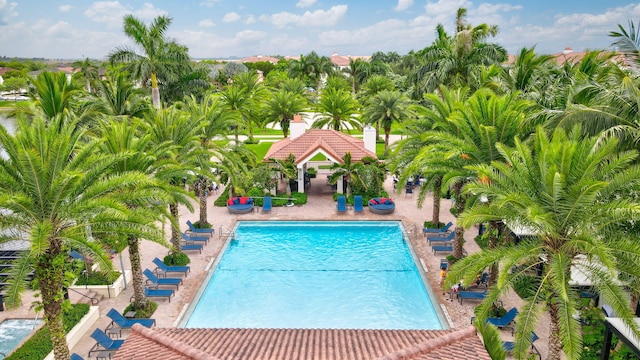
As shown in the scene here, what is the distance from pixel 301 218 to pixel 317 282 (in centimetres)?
681

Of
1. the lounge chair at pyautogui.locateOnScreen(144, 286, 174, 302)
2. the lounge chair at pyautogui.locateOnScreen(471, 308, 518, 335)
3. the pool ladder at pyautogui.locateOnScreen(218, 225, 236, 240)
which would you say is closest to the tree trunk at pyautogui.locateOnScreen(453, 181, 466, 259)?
the lounge chair at pyautogui.locateOnScreen(471, 308, 518, 335)

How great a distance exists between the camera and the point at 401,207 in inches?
1027

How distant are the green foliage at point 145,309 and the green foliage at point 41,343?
1.31 meters

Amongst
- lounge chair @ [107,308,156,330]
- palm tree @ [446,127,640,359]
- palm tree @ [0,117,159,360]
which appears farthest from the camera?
lounge chair @ [107,308,156,330]

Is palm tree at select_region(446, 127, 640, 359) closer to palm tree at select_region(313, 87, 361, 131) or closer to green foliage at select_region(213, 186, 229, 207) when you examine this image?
green foliage at select_region(213, 186, 229, 207)

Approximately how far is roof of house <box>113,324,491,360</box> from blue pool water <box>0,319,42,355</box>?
6226 mm

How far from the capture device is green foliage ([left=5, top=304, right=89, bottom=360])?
1230 cm

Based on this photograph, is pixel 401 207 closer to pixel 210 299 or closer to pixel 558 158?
pixel 210 299

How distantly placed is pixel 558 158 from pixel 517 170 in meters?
1.04

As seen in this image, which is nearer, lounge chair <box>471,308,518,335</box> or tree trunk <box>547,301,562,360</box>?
tree trunk <box>547,301,562,360</box>

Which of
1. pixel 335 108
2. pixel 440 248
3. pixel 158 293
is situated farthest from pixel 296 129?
pixel 158 293

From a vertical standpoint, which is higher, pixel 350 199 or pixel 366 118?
pixel 366 118

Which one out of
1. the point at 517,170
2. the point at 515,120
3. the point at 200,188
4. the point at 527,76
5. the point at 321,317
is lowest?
the point at 321,317

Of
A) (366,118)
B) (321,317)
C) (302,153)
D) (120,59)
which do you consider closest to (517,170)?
(321,317)
